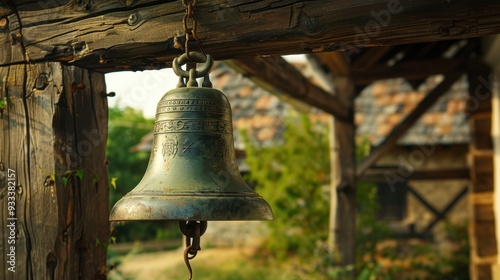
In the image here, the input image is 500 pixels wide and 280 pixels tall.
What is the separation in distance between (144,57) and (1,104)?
26.9 inches

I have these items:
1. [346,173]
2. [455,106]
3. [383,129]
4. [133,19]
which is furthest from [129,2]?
[455,106]

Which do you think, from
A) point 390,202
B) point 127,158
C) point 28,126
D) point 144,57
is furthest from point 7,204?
point 127,158

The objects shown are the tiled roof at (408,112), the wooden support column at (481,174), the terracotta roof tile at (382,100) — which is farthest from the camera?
the terracotta roof tile at (382,100)

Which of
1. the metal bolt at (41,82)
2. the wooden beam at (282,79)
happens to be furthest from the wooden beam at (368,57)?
the metal bolt at (41,82)

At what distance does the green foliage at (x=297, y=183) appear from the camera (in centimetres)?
949

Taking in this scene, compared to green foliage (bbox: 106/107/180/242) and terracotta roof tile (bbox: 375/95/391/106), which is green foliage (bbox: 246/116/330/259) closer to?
terracotta roof tile (bbox: 375/95/391/106)

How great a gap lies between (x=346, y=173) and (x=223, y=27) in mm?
4464

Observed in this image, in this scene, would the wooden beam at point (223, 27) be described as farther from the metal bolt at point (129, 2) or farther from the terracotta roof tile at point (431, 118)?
the terracotta roof tile at point (431, 118)

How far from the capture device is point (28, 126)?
3080mm

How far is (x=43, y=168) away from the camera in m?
3.04

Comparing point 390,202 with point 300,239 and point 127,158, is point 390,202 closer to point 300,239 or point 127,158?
point 300,239

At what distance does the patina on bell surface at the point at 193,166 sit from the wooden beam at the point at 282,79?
1615mm

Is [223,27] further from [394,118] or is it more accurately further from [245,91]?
[245,91]

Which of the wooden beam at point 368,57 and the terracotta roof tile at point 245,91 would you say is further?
the terracotta roof tile at point 245,91
